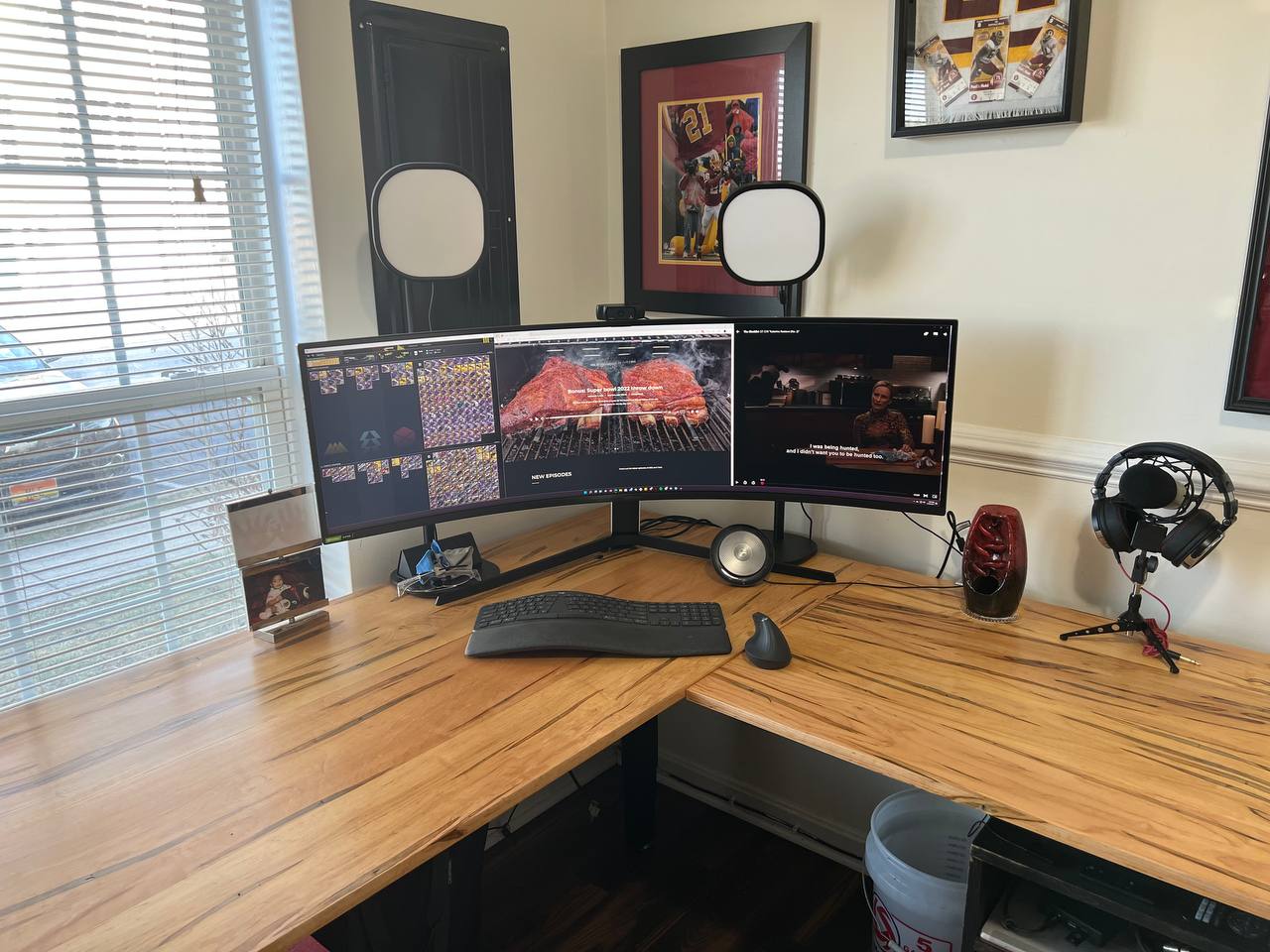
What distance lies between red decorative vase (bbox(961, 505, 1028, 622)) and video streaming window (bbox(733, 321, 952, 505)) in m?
0.12

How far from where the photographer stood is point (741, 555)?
180 cm

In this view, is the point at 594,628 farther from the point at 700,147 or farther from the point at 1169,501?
the point at 700,147

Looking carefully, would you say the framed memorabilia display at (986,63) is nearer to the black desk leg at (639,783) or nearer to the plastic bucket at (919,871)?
the plastic bucket at (919,871)

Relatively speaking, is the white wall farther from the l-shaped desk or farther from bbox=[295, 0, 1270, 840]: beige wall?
the l-shaped desk

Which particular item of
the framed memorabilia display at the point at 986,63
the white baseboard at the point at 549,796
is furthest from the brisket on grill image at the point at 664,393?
the white baseboard at the point at 549,796

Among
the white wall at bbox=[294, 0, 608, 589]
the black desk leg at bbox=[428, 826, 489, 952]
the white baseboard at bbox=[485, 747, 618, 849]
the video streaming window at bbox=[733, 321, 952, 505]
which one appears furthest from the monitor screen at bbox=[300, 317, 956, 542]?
the white baseboard at bbox=[485, 747, 618, 849]

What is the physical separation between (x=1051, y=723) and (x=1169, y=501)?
438 millimetres

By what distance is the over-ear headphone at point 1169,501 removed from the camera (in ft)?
4.65

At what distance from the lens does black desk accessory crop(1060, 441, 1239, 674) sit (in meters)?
1.42

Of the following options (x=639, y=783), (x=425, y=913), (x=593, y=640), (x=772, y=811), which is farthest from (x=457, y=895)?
(x=772, y=811)

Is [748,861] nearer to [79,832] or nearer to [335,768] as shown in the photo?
Answer: [335,768]

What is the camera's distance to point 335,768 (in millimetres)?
1203

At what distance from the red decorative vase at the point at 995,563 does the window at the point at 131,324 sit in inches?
51.2

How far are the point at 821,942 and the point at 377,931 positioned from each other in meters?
0.94
